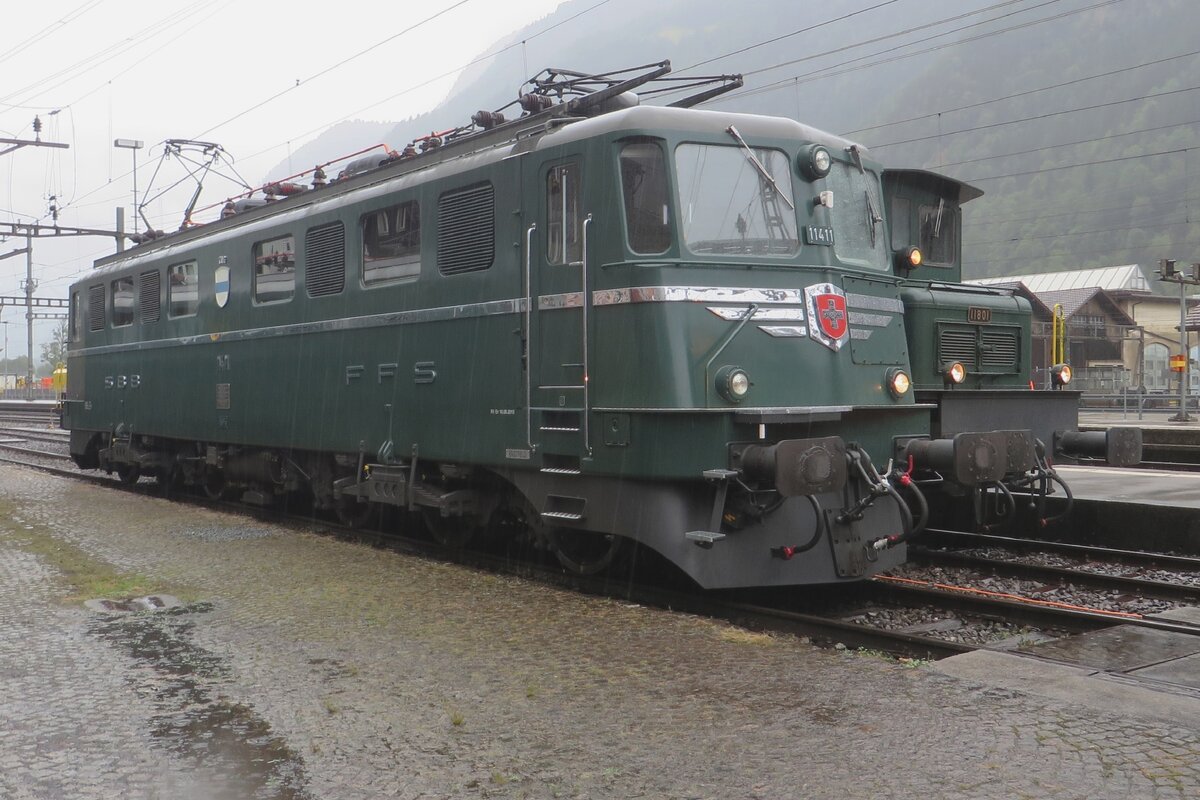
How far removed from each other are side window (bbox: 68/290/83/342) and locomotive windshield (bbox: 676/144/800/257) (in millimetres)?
13202

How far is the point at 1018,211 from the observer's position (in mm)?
80500

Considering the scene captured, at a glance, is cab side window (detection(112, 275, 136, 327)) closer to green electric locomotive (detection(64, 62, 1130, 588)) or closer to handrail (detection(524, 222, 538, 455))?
green electric locomotive (detection(64, 62, 1130, 588))

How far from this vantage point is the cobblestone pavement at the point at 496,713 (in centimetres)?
412

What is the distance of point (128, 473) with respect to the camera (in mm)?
16797

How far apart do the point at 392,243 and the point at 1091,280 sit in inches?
2190

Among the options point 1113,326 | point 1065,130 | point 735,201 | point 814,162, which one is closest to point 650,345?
point 735,201

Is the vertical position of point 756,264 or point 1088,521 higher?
point 756,264

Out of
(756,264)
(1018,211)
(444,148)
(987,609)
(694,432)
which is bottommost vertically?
(987,609)

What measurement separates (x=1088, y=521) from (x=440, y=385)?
6.41 m

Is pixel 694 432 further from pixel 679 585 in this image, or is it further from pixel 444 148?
pixel 444 148

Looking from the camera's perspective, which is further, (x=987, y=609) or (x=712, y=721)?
(x=987, y=609)

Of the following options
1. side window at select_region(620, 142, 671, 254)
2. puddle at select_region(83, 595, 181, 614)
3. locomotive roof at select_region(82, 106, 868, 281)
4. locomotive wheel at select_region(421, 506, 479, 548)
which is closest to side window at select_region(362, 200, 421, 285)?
locomotive roof at select_region(82, 106, 868, 281)

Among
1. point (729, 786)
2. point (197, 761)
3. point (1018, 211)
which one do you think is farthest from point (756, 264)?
point (1018, 211)

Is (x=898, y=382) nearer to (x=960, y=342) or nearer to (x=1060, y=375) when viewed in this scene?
(x=960, y=342)
